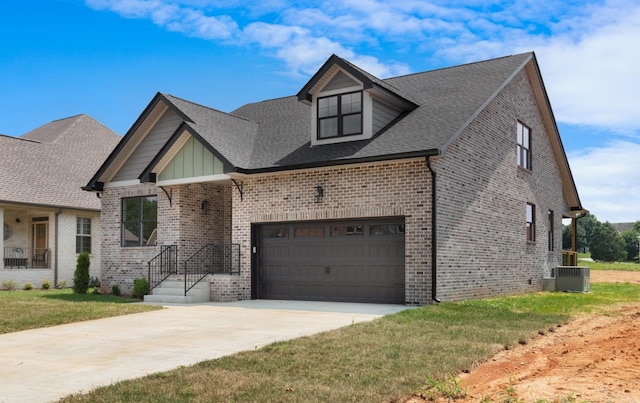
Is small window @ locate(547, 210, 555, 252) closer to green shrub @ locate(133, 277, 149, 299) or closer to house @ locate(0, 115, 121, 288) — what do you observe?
green shrub @ locate(133, 277, 149, 299)

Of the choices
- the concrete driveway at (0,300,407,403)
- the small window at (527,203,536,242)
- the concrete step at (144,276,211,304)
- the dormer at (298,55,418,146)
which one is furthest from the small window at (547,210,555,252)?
the concrete step at (144,276,211,304)

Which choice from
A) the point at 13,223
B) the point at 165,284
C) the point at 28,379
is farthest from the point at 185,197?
the point at 28,379

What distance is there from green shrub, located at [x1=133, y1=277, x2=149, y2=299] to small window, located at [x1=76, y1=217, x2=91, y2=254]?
9580mm

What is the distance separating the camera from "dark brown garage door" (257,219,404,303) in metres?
16.8

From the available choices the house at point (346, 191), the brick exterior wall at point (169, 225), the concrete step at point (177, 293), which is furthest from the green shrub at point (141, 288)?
the brick exterior wall at point (169, 225)

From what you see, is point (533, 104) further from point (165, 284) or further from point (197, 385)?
point (197, 385)

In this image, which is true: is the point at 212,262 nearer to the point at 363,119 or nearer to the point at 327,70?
the point at 363,119

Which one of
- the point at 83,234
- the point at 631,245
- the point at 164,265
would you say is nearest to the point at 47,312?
the point at 164,265

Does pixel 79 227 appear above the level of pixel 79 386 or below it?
above

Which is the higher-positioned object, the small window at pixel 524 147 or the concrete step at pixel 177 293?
the small window at pixel 524 147

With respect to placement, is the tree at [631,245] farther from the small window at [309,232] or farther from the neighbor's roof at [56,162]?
the small window at [309,232]

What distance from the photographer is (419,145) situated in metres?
16.1

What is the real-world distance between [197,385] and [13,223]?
24.0m

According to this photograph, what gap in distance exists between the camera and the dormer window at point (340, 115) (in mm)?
18578
